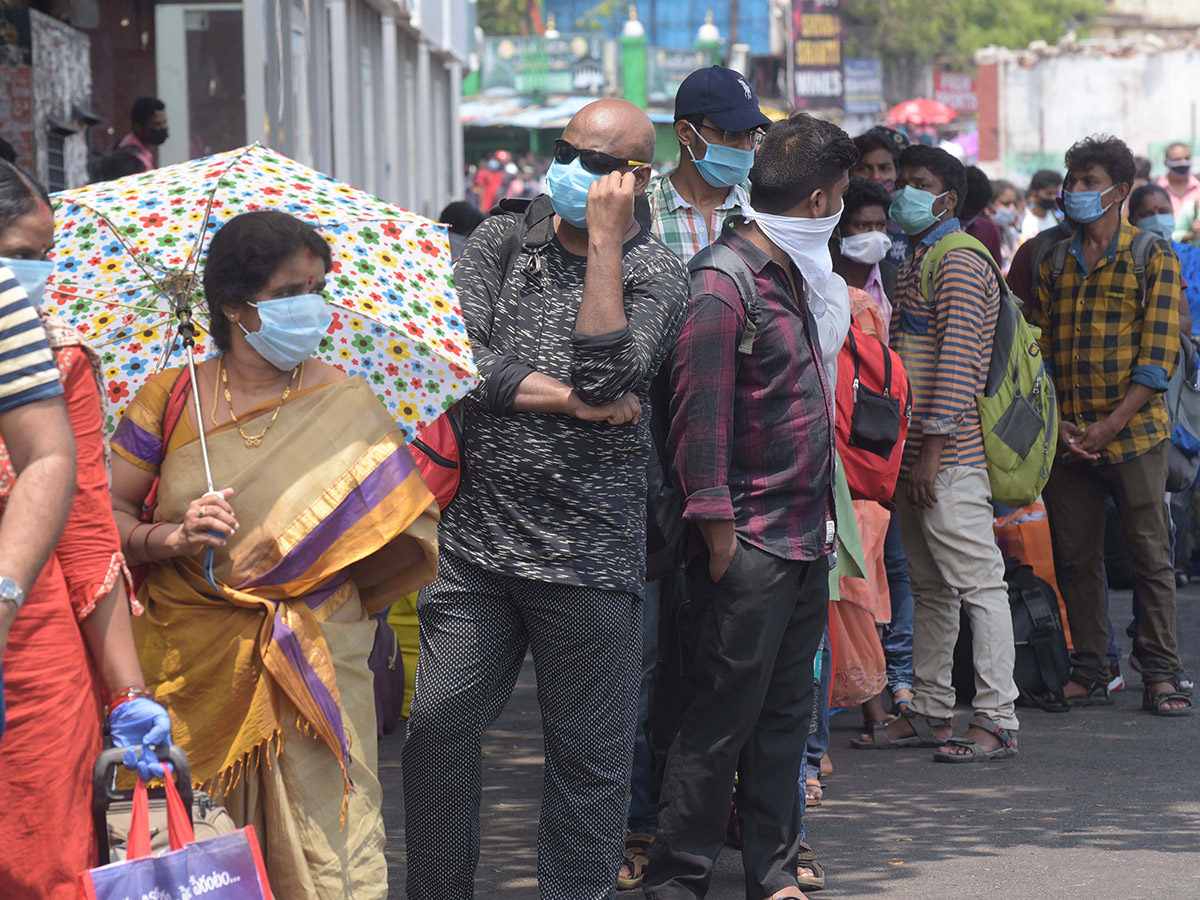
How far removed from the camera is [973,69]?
6353 cm

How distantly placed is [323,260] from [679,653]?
1757mm

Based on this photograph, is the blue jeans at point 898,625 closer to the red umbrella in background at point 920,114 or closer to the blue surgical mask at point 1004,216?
the blue surgical mask at point 1004,216

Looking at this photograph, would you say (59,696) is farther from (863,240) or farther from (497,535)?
(863,240)

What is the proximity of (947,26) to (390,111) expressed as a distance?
162 feet

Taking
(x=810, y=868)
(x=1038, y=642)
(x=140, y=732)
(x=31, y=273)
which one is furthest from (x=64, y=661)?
(x=1038, y=642)

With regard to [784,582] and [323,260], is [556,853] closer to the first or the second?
[784,582]

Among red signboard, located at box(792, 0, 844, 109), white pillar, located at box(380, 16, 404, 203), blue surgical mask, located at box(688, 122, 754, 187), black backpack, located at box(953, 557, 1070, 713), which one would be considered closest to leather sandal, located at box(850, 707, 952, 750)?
black backpack, located at box(953, 557, 1070, 713)

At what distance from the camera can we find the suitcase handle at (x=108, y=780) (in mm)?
2814

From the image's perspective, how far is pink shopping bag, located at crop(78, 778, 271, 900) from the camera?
264cm

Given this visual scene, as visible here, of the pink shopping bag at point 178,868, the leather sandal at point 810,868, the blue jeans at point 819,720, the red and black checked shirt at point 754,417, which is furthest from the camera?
the blue jeans at point 819,720

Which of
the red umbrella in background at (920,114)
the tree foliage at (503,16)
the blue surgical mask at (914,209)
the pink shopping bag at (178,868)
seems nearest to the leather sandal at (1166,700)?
the blue surgical mask at (914,209)

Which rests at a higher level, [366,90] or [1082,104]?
[1082,104]

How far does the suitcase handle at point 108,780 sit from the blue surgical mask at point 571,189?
64.7 inches

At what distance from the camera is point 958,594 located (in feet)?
20.6
